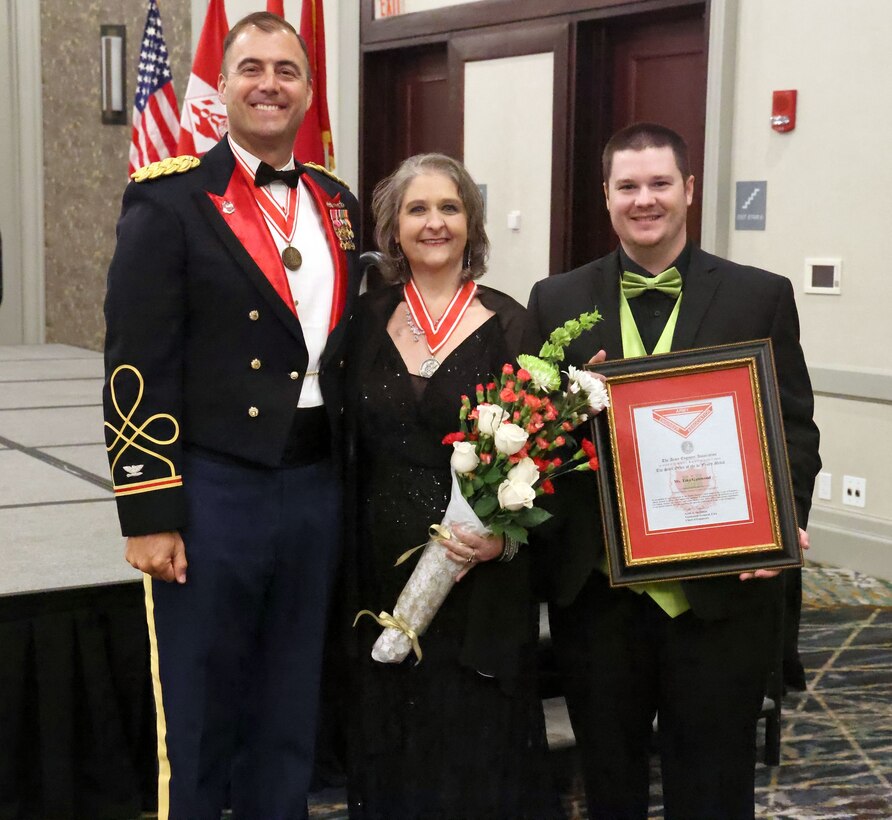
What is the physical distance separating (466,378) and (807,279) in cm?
Result: 286

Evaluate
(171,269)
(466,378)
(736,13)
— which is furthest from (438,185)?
(736,13)

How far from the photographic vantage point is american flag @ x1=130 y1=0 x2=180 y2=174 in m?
5.61

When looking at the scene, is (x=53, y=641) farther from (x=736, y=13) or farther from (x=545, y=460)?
(x=736, y=13)

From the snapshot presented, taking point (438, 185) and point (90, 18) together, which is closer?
point (438, 185)

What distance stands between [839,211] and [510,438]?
10.0ft

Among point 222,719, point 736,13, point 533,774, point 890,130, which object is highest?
point 736,13

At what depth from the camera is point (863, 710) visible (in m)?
3.10

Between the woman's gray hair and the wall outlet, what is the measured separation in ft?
9.07

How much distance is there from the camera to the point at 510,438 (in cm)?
178

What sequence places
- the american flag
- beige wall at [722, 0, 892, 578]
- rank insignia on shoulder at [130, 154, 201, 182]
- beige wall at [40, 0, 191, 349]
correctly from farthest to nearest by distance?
beige wall at [40, 0, 191, 349] < the american flag < beige wall at [722, 0, 892, 578] < rank insignia on shoulder at [130, 154, 201, 182]

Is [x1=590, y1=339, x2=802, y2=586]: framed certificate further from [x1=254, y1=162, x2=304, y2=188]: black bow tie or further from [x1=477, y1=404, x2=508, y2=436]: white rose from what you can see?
[x1=254, y1=162, x2=304, y2=188]: black bow tie

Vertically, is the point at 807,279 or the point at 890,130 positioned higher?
the point at 890,130

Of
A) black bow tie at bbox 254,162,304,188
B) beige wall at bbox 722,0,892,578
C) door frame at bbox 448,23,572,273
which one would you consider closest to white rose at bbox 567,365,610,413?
black bow tie at bbox 254,162,304,188

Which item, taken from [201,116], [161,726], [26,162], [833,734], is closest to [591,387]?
[161,726]
